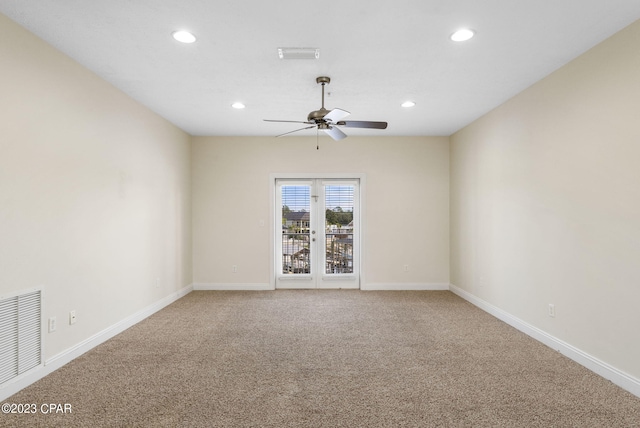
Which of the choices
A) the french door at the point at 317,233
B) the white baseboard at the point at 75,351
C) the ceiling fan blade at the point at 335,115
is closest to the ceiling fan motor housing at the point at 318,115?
the ceiling fan blade at the point at 335,115

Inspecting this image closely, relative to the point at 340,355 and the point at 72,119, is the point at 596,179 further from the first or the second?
the point at 72,119

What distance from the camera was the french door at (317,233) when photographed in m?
6.21

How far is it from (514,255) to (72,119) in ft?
15.3

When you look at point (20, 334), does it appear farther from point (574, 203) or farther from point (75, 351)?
point (574, 203)

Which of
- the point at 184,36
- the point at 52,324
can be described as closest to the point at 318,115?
the point at 184,36

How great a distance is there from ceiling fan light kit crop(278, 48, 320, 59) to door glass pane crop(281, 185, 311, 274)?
335 centimetres

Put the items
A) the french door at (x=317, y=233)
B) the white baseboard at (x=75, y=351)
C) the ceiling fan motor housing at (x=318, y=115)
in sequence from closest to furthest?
the white baseboard at (x=75, y=351) < the ceiling fan motor housing at (x=318, y=115) < the french door at (x=317, y=233)

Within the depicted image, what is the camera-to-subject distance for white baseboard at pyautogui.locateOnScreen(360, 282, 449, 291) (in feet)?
19.8

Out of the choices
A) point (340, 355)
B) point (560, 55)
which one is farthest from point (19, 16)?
point (560, 55)

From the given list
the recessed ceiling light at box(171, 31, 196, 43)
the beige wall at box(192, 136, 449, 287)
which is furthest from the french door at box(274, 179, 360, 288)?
the recessed ceiling light at box(171, 31, 196, 43)

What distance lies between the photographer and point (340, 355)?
321 centimetres

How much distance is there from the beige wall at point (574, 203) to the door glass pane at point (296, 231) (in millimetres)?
2877

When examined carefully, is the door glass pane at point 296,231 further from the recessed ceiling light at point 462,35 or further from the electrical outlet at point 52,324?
the recessed ceiling light at point 462,35

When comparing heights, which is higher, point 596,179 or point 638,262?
point 596,179
